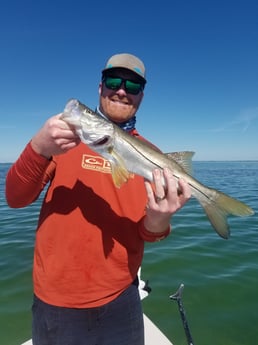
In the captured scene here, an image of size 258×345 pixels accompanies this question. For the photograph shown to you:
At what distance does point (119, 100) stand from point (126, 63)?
488 millimetres

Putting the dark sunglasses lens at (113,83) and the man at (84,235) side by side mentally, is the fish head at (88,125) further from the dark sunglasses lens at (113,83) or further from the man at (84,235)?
the dark sunglasses lens at (113,83)

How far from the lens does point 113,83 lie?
147 inches

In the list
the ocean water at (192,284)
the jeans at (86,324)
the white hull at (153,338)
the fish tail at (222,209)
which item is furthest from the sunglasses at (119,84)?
the ocean water at (192,284)

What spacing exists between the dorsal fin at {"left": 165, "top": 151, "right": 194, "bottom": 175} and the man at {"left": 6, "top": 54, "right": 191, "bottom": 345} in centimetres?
54

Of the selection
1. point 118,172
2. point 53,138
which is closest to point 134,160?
point 118,172

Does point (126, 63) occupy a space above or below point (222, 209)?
above

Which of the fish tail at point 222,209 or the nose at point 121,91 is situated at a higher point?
the nose at point 121,91

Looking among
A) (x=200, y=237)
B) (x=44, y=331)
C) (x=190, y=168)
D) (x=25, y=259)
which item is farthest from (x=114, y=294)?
(x=200, y=237)

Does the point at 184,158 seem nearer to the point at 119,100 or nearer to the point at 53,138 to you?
the point at 119,100

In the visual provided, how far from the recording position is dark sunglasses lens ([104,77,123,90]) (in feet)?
12.2

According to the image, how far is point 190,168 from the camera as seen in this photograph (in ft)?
12.7

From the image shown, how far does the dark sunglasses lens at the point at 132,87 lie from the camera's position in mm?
3745

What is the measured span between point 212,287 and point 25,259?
6364 mm

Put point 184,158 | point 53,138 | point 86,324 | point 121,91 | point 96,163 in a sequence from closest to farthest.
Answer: point 53,138
point 86,324
point 96,163
point 121,91
point 184,158
